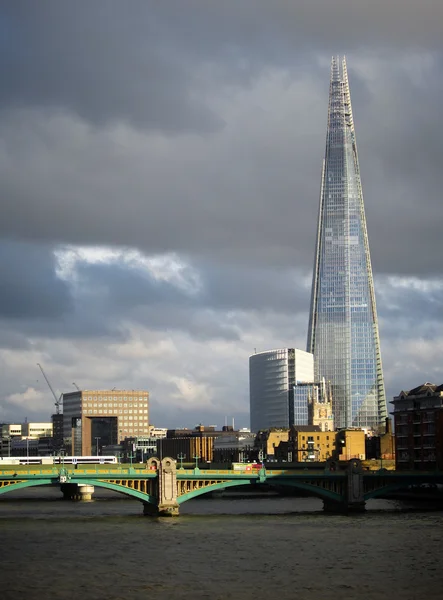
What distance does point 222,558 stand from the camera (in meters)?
123

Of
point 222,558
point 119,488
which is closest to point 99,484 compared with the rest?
point 119,488

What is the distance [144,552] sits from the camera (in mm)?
127562

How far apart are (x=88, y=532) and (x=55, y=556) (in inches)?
1054

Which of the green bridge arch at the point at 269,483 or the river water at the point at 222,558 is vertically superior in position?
the green bridge arch at the point at 269,483

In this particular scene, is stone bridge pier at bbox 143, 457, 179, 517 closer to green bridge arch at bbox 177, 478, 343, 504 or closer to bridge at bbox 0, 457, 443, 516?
bridge at bbox 0, 457, 443, 516

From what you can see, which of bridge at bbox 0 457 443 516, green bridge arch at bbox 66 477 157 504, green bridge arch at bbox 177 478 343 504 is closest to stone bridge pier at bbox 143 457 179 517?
bridge at bbox 0 457 443 516

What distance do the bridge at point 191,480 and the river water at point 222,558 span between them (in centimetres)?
456

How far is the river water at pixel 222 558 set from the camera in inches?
4018

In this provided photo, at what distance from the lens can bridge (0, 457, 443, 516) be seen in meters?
173

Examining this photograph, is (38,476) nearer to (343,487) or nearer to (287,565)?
(343,487)

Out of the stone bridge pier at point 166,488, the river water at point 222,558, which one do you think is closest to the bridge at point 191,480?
the stone bridge pier at point 166,488

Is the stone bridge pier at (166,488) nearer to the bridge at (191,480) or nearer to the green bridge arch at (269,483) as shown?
the bridge at (191,480)

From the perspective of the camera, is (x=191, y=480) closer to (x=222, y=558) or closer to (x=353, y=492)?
(x=353, y=492)

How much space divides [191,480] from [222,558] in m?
56.3
